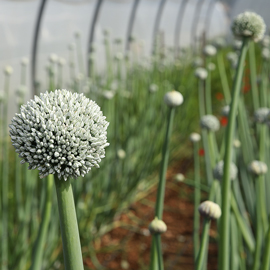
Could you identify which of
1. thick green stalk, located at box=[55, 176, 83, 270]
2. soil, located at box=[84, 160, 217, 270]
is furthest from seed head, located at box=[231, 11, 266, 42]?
soil, located at box=[84, 160, 217, 270]

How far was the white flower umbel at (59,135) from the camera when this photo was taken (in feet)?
1.29

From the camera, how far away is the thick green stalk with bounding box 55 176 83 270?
1.28 ft

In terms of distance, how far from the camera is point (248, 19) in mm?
741

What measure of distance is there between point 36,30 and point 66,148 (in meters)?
3.04

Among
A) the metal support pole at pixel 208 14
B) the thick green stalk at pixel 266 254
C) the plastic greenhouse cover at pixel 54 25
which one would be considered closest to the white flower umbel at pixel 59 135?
the thick green stalk at pixel 266 254

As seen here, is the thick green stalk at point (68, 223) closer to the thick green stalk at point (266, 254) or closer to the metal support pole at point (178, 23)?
the thick green stalk at point (266, 254)

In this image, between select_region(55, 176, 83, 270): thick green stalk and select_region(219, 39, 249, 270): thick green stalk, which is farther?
select_region(219, 39, 249, 270): thick green stalk

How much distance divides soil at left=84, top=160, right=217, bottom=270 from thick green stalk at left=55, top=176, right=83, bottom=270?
106 cm

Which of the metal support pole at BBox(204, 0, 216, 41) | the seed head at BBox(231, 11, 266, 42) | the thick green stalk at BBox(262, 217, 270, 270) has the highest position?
the metal support pole at BBox(204, 0, 216, 41)

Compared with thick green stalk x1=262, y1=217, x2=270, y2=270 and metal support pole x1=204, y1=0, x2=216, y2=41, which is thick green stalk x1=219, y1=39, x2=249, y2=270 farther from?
metal support pole x1=204, y1=0, x2=216, y2=41

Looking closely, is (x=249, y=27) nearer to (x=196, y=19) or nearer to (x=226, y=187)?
(x=226, y=187)

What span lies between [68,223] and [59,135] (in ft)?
0.35

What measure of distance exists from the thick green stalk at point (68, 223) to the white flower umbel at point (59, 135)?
1 cm

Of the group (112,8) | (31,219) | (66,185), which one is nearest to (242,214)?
(31,219)
